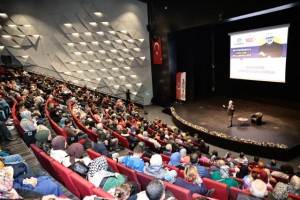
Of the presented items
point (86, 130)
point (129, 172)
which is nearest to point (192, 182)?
point (129, 172)

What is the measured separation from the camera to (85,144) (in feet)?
19.0

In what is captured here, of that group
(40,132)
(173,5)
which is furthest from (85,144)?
(173,5)

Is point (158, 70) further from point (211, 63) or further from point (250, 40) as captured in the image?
point (250, 40)

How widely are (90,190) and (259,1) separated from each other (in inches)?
342

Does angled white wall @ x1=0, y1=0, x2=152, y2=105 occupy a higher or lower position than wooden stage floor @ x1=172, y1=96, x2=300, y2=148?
higher

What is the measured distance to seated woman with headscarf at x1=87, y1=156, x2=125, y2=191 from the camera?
307cm

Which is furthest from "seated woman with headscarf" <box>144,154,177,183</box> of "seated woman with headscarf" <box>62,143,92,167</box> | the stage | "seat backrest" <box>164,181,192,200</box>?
the stage

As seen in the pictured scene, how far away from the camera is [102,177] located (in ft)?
10.4

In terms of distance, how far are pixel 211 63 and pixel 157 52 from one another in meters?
3.76

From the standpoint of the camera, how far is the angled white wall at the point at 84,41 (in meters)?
14.4

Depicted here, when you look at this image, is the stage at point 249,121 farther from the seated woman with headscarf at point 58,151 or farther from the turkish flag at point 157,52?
the seated woman with headscarf at point 58,151

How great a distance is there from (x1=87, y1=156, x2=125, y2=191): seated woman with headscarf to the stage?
6434 millimetres

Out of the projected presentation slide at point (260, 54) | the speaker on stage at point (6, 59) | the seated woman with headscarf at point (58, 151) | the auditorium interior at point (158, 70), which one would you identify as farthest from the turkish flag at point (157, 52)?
the seated woman with headscarf at point (58, 151)

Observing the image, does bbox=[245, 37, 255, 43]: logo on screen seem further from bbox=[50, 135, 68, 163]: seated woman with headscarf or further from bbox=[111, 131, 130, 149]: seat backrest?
bbox=[50, 135, 68, 163]: seated woman with headscarf
